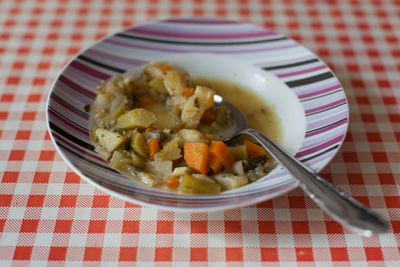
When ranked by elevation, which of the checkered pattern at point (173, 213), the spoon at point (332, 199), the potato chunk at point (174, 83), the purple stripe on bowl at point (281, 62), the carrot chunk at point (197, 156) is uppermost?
the purple stripe on bowl at point (281, 62)

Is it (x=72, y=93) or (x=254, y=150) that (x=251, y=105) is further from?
(x=72, y=93)

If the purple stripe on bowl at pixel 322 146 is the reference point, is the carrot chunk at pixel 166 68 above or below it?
below

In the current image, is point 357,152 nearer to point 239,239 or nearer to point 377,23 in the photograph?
point 239,239

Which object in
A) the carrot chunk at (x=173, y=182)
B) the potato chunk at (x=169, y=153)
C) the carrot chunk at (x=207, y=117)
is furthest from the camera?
the carrot chunk at (x=207, y=117)

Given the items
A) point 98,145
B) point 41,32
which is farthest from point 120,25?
point 98,145

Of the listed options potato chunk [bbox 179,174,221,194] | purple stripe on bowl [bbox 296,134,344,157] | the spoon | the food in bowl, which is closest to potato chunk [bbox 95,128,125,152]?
the food in bowl

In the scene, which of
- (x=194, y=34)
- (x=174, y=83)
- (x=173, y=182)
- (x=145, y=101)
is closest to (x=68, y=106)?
(x=145, y=101)

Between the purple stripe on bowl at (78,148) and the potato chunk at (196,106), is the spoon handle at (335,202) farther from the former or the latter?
the purple stripe on bowl at (78,148)

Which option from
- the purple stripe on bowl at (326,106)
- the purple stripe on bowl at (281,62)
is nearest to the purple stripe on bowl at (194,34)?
the purple stripe on bowl at (281,62)
